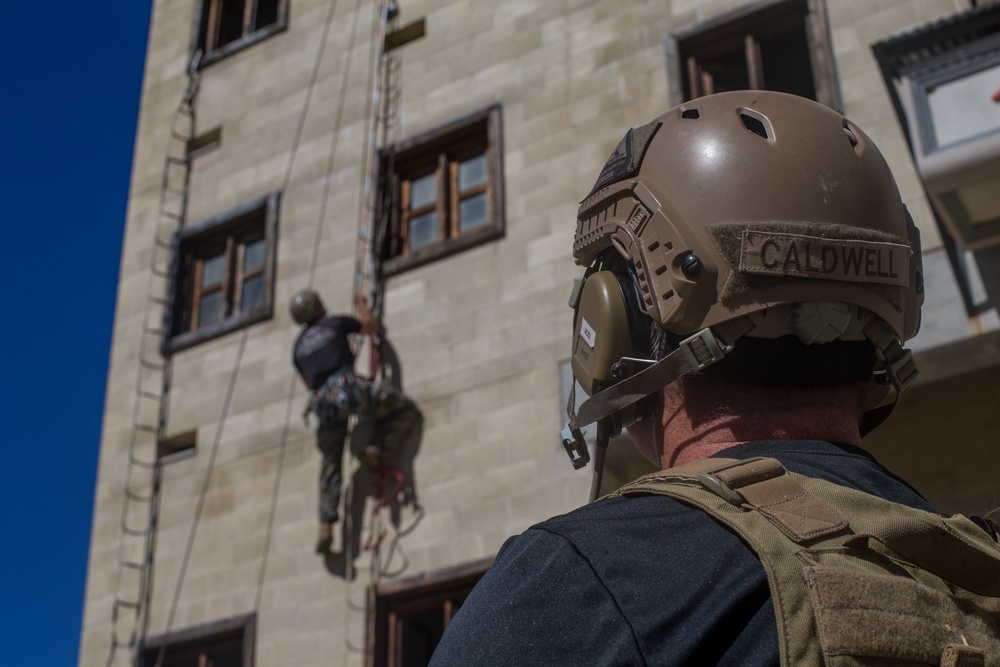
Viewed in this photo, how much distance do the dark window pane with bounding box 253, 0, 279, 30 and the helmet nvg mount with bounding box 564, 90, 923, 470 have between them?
41.0 ft

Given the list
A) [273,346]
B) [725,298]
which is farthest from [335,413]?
[725,298]

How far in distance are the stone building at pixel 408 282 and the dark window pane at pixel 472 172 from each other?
106mm

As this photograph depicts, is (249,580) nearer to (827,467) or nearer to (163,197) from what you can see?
(163,197)

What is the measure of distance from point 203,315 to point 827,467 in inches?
454

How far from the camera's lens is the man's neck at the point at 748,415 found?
2191 mm

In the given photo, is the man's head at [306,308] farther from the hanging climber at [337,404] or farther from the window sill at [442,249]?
the window sill at [442,249]

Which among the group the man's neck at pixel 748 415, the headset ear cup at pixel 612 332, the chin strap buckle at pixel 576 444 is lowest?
the man's neck at pixel 748 415

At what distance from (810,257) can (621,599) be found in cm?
85

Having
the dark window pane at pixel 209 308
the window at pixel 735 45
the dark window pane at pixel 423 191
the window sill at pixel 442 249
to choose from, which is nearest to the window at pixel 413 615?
the window sill at pixel 442 249

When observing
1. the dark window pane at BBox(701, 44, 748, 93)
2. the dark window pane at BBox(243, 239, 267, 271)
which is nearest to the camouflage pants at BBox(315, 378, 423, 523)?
the dark window pane at BBox(243, 239, 267, 271)

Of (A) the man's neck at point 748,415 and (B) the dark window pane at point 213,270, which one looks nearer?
(A) the man's neck at point 748,415

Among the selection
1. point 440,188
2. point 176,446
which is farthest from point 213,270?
point 440,188

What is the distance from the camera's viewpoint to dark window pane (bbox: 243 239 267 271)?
41.7ft

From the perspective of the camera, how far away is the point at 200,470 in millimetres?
11750
